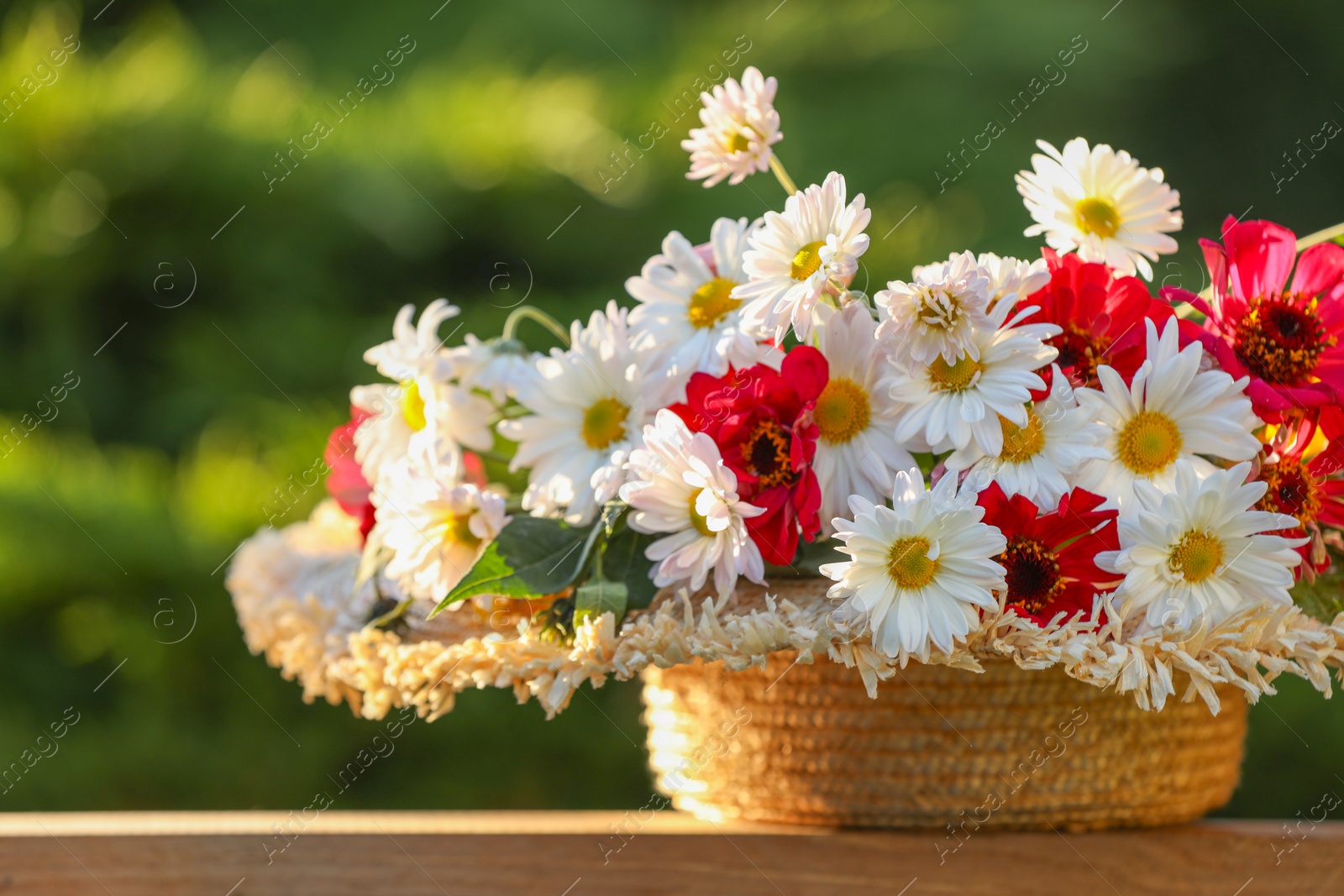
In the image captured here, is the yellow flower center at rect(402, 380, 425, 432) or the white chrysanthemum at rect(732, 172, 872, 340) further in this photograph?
the yellow flower center at rect(402, 380, 425, 432)

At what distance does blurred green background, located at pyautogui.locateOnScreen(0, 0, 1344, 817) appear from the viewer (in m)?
1.15

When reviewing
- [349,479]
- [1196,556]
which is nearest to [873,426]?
[1196,556]

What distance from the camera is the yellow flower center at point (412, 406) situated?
450 mm

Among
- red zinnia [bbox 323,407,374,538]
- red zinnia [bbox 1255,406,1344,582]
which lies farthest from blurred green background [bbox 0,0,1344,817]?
red zinnia [bbox 1255,406,1344,582]

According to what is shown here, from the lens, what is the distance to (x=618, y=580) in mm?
394

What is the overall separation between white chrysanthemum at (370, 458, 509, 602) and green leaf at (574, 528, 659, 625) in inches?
1.7

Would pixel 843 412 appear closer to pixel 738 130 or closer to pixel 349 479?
pixel 738 130

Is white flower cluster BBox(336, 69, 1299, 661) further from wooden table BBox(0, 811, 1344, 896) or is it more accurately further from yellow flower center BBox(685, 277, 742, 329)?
wooden table BBox(0, 811, 1344, 896)

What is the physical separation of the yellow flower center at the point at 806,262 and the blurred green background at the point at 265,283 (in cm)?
78

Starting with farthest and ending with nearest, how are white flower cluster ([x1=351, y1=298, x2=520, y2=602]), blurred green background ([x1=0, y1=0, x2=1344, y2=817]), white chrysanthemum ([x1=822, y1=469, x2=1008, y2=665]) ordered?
blurred green background ([x1=0, y1=0, x2=1344, y2=817]), white flower cluster ([x1=351, y1=298, x2=520, y2=602]), white chrysanthemum ([x1=822, y1=469, x2=1008, y2=665])

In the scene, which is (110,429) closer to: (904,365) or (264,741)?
(264,741)

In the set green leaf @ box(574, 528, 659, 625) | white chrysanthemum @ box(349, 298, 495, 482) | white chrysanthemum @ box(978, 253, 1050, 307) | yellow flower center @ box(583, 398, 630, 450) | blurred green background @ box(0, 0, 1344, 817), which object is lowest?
green leaf @ box(574, 528, 659, 625)

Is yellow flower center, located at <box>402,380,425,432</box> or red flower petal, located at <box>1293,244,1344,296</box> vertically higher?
yellow flower center, located at <box>402,380,425,432</box>

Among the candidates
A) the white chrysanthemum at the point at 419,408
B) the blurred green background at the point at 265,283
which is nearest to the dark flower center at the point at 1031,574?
the white chrysanthemum at the point at 419,408
